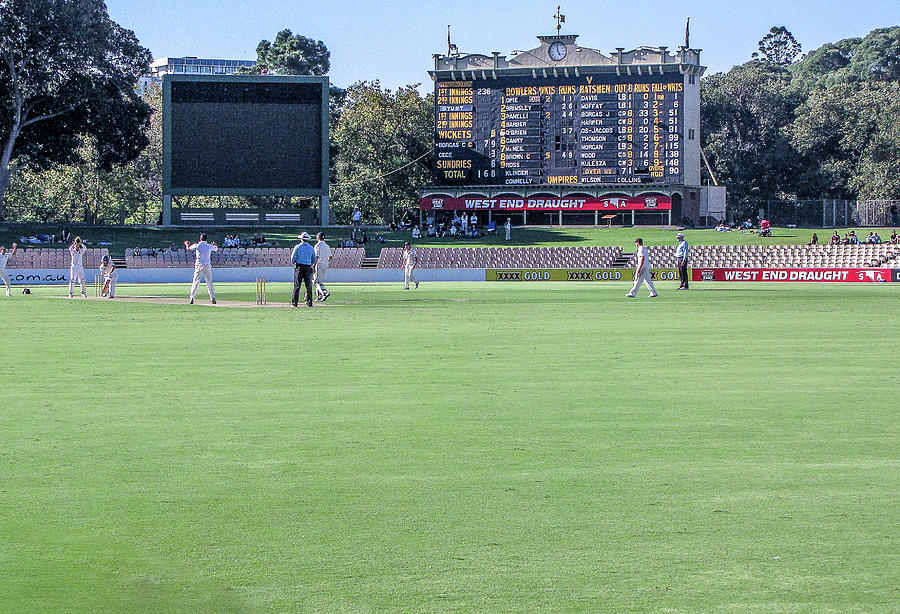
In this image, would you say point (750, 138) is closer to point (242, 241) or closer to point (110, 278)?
point (242, 241)

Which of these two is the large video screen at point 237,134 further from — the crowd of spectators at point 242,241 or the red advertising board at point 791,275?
the red advertising board at point 791,275

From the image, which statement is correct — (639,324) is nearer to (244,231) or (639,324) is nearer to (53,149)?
(244,231)

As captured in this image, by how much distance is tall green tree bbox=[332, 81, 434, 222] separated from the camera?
252ft

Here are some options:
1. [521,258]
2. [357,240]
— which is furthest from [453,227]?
[521,258]

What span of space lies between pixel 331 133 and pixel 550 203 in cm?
2754

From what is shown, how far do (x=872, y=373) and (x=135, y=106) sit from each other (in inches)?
2247

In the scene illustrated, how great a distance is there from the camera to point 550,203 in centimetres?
6109

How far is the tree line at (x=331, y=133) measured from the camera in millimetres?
60250

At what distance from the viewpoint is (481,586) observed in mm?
5215

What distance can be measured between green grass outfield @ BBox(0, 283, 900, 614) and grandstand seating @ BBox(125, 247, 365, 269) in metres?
31.7

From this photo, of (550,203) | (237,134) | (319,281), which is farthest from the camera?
(550,203)

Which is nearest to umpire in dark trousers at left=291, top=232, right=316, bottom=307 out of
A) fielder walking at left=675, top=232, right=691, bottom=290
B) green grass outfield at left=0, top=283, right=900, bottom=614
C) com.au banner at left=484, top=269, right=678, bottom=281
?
green grass outfield at left=0, top=283, right=900, bottom=614

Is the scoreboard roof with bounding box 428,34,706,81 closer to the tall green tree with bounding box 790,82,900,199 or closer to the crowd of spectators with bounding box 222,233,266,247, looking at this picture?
the crowd of spectators with bounding box 222,233,266,247

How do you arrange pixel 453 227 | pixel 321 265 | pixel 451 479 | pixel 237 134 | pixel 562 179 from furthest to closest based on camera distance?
1. pixel 453 227
2. pixel 562 179
3. pixel 237 134
4. pixel 321 265
5. pixel 451 479
